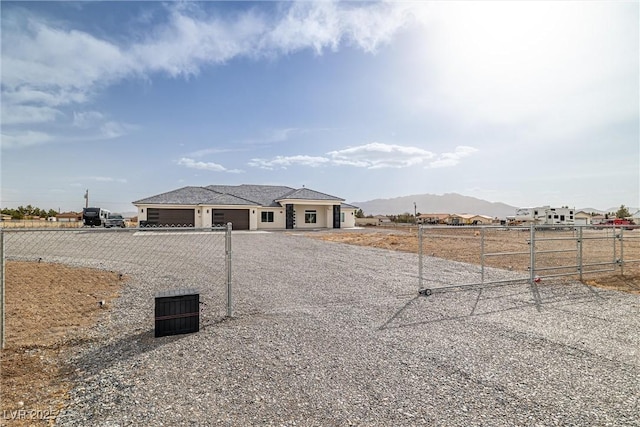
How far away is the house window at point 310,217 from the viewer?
135 ft

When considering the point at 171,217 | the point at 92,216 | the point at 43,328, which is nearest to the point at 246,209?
the point at 171,217

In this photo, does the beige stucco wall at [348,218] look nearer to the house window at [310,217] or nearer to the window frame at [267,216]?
the house window at [310,217]

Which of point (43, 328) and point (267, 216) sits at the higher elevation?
point (267, 216)

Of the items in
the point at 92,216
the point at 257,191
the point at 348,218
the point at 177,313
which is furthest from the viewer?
the point at 257,191

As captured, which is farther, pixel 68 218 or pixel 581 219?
pixel 68 218

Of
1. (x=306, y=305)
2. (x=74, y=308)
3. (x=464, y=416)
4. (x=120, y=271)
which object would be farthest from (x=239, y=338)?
(x=120, y=271)

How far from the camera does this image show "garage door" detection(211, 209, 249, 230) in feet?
116

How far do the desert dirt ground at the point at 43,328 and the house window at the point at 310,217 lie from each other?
103 ft

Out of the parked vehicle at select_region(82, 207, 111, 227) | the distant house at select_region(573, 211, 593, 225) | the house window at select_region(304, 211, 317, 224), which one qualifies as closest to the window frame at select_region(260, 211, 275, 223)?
the house window at select_region(304, 211, 317, 224)

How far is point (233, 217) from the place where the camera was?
3638cm

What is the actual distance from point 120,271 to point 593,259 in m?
19.3

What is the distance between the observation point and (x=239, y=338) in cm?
532

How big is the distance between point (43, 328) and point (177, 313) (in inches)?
94.6

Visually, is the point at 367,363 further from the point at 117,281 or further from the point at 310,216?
the point at 310,216
